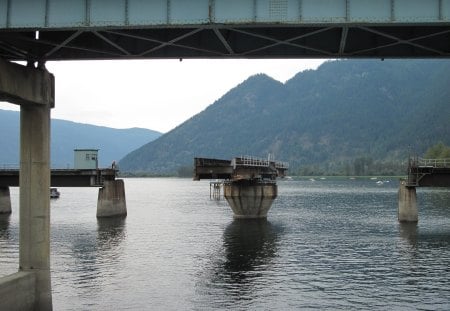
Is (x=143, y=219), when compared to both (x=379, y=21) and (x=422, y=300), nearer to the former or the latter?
(x=422, y=300)

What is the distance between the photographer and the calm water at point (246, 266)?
29.6m

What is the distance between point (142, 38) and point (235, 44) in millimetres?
5205

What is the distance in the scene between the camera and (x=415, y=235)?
194 ft

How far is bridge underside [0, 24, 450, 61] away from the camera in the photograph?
978 inches

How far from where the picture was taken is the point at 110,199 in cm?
8206

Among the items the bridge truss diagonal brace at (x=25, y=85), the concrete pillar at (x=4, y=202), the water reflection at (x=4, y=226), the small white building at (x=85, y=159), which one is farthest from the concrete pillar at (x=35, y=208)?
the concrete pillar at (x=4, y=202)

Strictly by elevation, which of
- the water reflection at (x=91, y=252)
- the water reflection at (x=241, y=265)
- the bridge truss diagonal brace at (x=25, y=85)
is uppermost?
the bridge truss diagonal brace at (x=25, y=85)

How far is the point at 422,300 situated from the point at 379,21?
16.4 meters

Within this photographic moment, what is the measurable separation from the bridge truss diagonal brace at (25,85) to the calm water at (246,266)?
11.0m

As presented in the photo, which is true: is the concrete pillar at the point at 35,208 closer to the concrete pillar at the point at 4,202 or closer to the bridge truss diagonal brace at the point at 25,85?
the bridge truss diagonal brace at the point at 25,85

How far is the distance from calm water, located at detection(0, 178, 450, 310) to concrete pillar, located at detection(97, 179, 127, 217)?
8.46m

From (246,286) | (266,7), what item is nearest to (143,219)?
(246,286)

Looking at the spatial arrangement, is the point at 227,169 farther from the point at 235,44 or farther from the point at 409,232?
the point at 235,44

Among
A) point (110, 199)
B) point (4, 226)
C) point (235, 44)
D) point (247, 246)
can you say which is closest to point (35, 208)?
point (235, 44)
